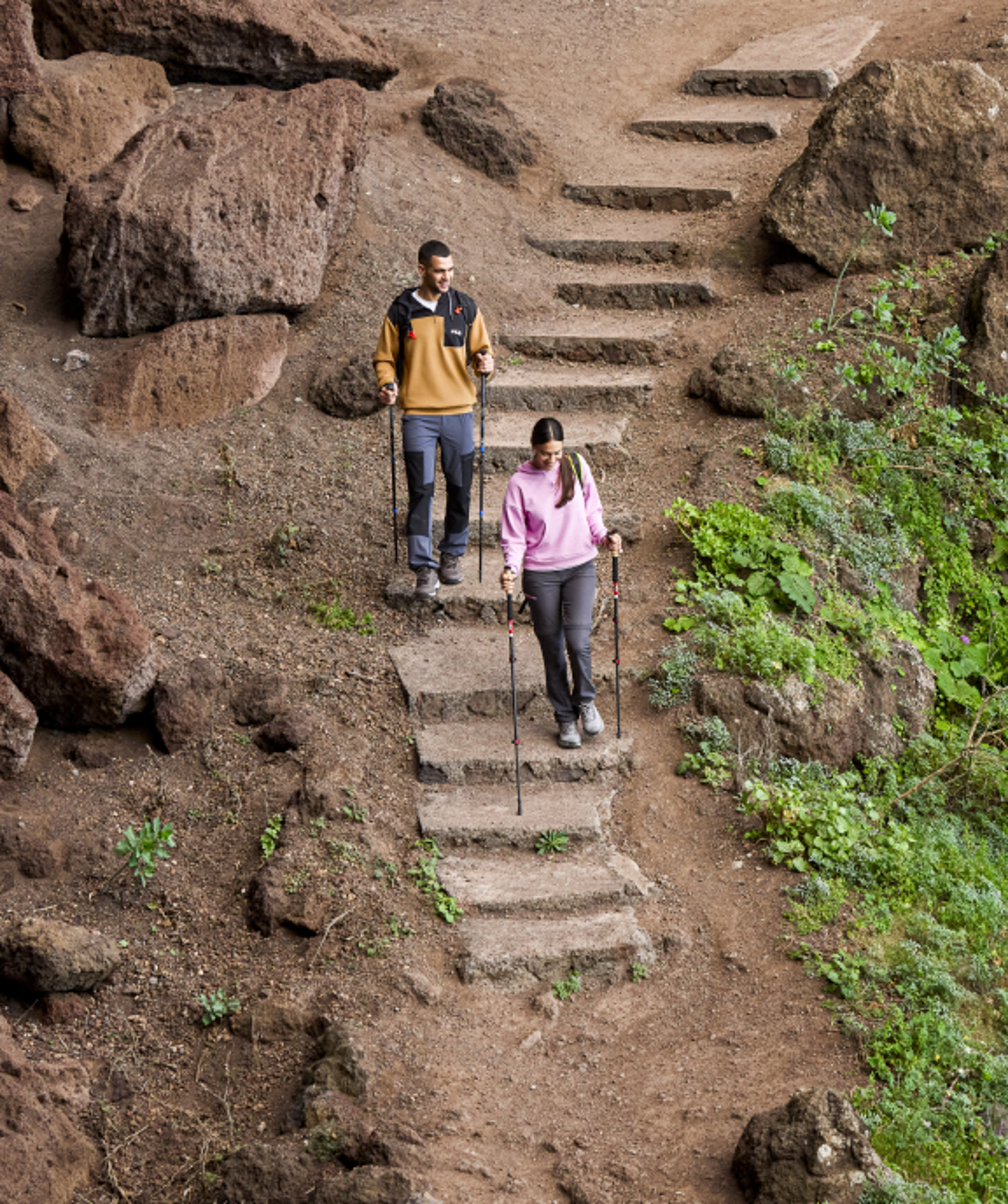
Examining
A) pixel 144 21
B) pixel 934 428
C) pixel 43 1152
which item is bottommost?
pixel 43 1152

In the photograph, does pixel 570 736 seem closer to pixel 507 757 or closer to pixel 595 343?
pixel 507 757

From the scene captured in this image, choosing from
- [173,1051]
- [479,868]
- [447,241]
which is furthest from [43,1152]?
[447,241]

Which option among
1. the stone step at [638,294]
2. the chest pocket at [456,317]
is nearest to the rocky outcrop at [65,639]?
the chest pocket at [456,317]

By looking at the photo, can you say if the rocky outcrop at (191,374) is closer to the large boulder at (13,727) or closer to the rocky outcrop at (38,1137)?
the large boulder at (13,727)

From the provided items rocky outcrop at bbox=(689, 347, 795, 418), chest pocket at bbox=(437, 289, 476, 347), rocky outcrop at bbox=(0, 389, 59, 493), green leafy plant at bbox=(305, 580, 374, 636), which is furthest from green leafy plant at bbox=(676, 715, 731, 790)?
rocky outcrop at bbox=(0, 389, 59, 493)

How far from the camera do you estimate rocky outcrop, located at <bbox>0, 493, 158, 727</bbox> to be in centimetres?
712

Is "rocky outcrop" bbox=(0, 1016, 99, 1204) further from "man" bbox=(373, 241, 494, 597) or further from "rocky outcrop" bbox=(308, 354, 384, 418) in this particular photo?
"rocky outcrop" bbox=(308, 354, 384, 418)

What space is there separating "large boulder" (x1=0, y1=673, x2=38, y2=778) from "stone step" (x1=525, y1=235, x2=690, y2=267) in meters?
7.85

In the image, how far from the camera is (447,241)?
41.4ft

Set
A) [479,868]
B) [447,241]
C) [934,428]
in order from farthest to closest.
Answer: [447,241], [934,428], [479,868]

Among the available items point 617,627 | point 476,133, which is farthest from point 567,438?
point 476,133

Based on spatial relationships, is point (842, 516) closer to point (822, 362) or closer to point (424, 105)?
point (822, 362)

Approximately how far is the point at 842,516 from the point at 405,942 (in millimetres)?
5024

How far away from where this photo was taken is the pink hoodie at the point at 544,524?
725cm
